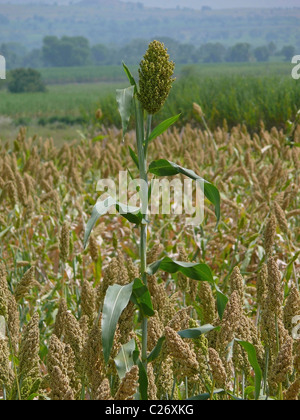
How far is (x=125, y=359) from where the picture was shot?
3.67ft

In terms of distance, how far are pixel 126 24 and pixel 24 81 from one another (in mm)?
137131

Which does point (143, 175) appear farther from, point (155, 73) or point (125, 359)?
point (125, 359)

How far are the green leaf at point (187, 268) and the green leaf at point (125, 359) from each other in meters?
0.19

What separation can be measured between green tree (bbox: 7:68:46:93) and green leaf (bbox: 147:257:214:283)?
3432cm

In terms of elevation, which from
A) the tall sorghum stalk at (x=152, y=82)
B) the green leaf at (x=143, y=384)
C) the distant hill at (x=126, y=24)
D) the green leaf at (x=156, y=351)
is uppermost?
the distant hill at (x=126, y=24)

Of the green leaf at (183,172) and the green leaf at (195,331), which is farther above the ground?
the green leaf at (183,172)

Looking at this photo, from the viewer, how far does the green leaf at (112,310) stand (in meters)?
1.03

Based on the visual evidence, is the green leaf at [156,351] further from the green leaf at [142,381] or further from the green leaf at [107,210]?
the green leaf at [107,210]

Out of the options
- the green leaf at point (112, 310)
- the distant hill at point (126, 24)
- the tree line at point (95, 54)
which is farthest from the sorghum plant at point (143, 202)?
the distant hill at point (126, 24)

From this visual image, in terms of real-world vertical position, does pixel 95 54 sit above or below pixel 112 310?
above

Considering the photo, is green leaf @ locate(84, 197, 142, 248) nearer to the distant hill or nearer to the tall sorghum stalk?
the tall sorghum stalk

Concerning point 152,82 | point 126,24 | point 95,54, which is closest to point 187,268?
point 152,82
